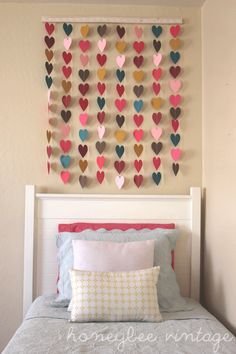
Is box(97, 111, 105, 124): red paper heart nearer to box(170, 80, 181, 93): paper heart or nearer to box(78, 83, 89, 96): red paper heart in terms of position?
box(78, 83, 89, 96): red paper heart

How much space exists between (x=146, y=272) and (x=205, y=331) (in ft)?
1.24

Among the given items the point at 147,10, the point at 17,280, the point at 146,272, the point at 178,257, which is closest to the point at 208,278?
the point at 178,257

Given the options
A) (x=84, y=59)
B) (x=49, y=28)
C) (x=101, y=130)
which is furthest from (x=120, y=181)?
(x=49, y=28)

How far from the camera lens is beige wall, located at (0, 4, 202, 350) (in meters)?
2.61

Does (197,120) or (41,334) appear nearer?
→ (41,334)

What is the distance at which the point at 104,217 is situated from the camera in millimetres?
2602

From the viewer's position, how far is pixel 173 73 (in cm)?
266

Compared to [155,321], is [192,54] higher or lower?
higher

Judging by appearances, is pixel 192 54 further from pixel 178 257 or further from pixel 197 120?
pixel 178 257

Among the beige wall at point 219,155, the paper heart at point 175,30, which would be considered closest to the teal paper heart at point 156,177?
the beige wall at point 219,155

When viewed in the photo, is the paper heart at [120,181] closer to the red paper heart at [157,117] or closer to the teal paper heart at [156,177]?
the teal paper heart at [156,177]

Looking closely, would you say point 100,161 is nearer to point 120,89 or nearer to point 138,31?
point 120,89

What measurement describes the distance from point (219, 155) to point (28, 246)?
1207 millimetres

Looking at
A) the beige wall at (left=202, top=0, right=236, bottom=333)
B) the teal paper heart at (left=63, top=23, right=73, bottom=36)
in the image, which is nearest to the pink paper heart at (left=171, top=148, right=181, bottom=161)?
the beige wall at (left=202, top=0, right=236, bottom=333)
